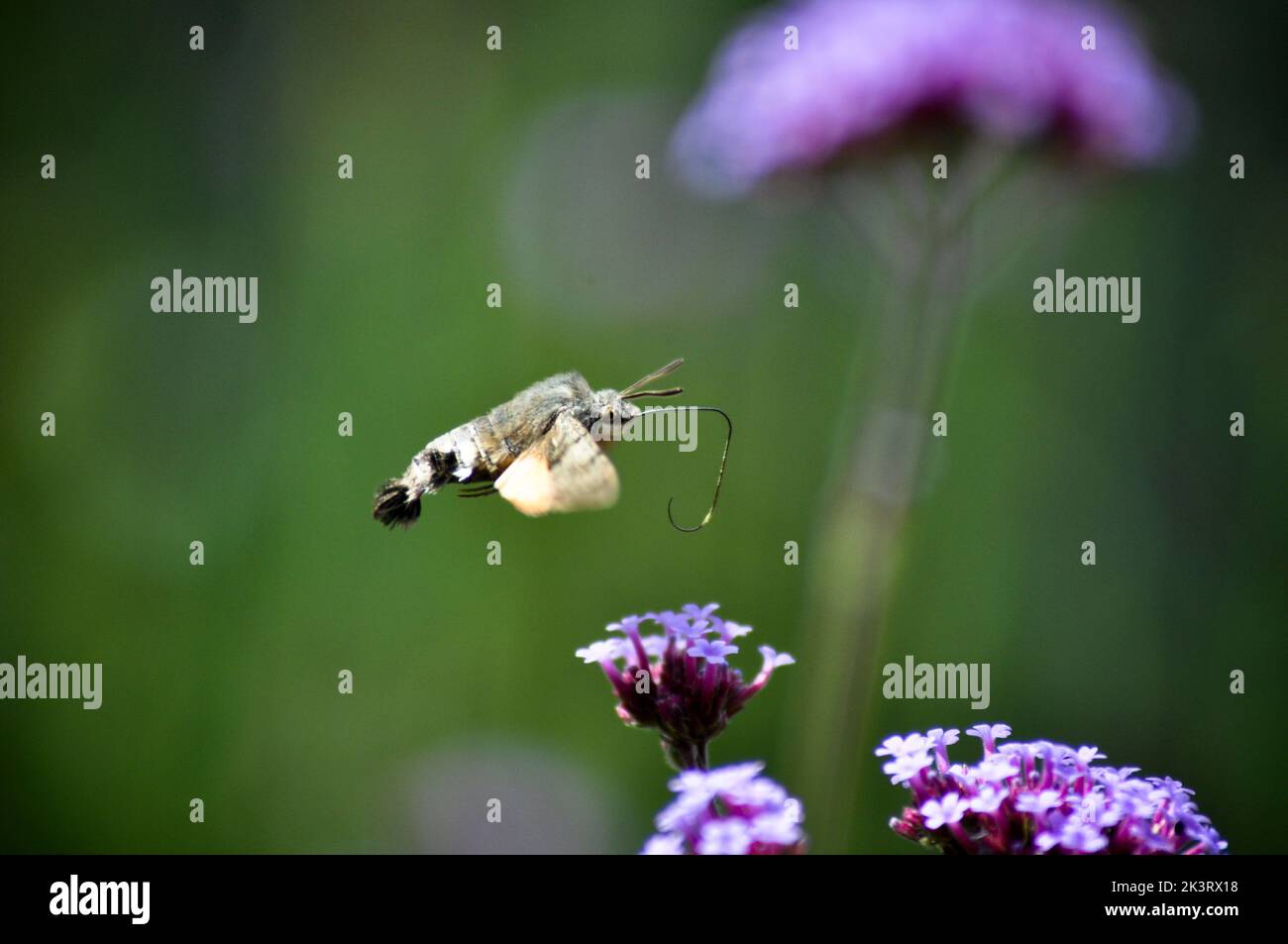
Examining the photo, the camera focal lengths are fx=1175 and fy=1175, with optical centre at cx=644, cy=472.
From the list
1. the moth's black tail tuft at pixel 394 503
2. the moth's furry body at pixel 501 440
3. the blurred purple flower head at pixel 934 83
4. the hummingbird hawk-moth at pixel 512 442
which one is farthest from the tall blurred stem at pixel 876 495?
the moth's black tail tuft at pixel 394 503

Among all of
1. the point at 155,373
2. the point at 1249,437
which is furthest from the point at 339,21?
the point at 1249,437

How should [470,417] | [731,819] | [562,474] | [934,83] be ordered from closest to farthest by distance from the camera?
[731,819] < [562,474] < [934,83] < [470,417]

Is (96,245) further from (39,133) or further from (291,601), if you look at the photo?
(291,601)

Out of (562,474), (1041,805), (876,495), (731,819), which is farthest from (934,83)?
(731,819)

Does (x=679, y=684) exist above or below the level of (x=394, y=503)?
below

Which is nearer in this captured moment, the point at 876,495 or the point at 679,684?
the point at 679,684

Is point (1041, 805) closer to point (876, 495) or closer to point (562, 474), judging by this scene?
point (562, 474)

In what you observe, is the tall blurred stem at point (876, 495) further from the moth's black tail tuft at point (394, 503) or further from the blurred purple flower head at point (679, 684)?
the moth's black tail tuft at point (394, 503)

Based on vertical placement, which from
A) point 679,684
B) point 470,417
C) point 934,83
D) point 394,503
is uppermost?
point 934,83
